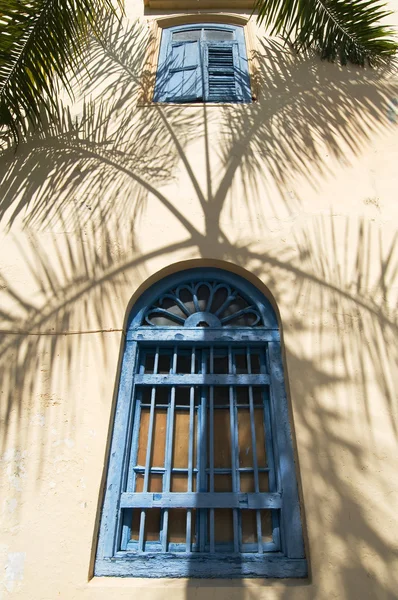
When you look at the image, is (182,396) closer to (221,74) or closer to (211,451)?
(211,451)

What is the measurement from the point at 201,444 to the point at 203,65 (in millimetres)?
4001

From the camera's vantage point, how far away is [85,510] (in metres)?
2.43

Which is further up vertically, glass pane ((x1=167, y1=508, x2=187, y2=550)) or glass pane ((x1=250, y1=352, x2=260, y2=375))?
glass pane ((x1=250, y1=352, x2=260, y2=375))

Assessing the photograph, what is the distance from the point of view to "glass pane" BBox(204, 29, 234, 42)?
5152 mm

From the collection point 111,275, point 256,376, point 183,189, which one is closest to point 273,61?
point 183,189

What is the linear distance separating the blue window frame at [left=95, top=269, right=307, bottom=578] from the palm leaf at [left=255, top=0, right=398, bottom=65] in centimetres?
258

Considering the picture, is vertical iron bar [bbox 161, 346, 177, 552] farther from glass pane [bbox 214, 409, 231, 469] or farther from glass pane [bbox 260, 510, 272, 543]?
glass pane [bbox 260, 510, 272, 543]

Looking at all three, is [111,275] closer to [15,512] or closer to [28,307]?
[28,307]

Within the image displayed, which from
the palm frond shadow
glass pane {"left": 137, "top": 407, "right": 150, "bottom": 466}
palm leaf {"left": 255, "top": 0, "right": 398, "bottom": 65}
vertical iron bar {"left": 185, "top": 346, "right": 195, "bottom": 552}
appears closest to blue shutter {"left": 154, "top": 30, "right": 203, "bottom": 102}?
the palm frond shadow

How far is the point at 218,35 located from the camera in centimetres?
519

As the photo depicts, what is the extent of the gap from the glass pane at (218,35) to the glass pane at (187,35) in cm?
11

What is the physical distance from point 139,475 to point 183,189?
2232mm

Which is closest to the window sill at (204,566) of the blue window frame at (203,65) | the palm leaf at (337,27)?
the blue window frame at (203,65)

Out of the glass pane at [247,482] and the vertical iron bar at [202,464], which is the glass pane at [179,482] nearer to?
the vertical iron bar at [202,464]
